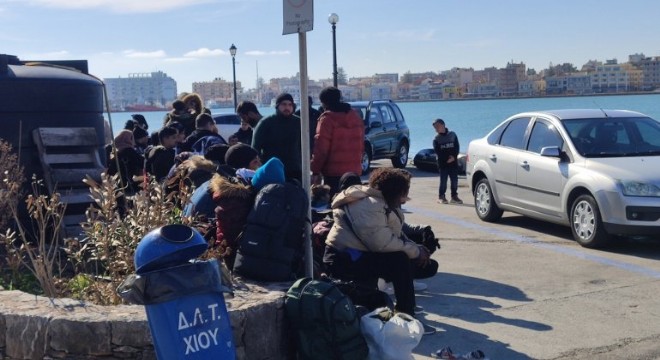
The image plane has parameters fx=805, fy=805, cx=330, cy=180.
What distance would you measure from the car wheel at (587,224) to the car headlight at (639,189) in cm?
38

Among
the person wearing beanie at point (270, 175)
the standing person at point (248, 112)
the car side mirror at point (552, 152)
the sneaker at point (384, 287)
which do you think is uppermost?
the standing person at point (248, 112)

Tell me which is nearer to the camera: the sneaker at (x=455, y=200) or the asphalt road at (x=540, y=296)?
the asphalt road at (x=540, y=296)

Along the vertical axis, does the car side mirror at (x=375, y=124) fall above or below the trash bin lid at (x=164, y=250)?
below

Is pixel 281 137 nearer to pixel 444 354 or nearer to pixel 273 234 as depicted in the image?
pixel 273 234

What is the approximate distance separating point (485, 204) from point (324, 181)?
326 centimetres

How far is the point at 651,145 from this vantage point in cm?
966

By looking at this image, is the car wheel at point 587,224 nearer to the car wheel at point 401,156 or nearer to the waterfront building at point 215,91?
the car wheel at point 401,156

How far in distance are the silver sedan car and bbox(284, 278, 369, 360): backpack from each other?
480 centimetres

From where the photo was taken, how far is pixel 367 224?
5930 millimetres

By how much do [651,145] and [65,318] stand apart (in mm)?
7491

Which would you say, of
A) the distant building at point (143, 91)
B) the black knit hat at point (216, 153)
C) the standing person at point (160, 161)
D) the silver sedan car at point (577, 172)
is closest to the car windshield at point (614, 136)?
the silver sedan car at point (577, 172)

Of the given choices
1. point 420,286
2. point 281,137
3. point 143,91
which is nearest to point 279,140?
point 281,137

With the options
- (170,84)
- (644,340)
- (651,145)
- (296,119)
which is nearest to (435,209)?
(651,145)

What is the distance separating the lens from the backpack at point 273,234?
5.30 m
